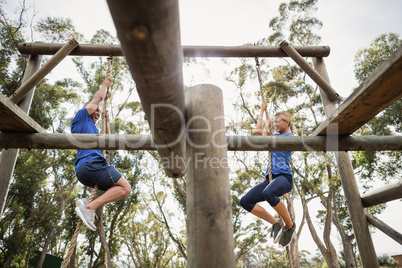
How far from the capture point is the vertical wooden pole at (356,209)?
9.09 ft

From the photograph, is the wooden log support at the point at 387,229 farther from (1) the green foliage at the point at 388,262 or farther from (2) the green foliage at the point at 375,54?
(1) the green foliage at the point at 388,262

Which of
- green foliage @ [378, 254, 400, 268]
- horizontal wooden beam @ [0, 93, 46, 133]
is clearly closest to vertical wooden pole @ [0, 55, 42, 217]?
horizontal wooden beam @ [0, 93, 46, 133]

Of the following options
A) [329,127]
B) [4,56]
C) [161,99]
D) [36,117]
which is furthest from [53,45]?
[36,117]

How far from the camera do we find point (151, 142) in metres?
2.41

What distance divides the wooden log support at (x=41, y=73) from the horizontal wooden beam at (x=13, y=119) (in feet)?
1.54

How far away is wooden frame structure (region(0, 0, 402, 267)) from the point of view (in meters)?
0.74

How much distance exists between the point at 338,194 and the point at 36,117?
17.3 metres

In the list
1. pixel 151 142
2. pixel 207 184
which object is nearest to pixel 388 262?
pixel 151 142

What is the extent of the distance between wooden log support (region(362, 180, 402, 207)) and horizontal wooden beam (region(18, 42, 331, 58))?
180cm

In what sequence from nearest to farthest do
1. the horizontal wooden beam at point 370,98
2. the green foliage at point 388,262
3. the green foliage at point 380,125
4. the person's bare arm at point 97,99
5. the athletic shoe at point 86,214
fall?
1. the horizontal wooden beam at point 370,98
2. the athletic shoe at point 86,214
3. the person's bare arm at point 97,99
4. the green foliage at point 380,125
5. the green foliage at point 388,262

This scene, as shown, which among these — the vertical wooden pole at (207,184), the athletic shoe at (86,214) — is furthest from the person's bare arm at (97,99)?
the vertical wooden pole at (207,184)

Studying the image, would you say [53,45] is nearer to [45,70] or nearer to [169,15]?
[45,70]

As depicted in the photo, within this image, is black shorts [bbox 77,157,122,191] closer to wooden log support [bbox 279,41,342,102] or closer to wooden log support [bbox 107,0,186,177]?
wooden log support [bbox 107,0,186,177]

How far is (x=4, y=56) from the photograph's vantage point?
1158 centimetres
